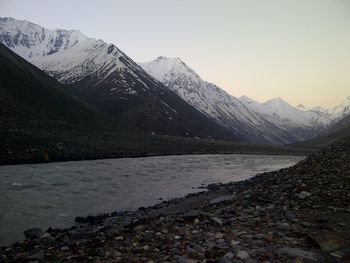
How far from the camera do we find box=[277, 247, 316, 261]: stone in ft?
35.9

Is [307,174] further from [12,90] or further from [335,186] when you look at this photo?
[12,90]

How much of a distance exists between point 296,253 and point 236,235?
2.43 metres

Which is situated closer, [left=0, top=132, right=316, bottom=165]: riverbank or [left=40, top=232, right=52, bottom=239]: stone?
[left=40, top=232, right=52, bottom=239]: stone

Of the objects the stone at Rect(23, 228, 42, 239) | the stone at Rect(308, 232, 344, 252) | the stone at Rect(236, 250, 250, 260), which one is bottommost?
the stone at Rect(23, 228, 42, 239)

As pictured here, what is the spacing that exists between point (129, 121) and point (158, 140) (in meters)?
84.7

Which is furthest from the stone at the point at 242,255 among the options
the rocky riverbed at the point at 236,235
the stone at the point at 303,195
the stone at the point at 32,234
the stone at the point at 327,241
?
the stone at the point at 32,234

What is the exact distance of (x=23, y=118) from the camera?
72.9 metres

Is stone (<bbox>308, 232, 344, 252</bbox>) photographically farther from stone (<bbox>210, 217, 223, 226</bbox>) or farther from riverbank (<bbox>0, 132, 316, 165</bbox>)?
riverbank (<bbox>0, 132, 316, 165</bbox>)

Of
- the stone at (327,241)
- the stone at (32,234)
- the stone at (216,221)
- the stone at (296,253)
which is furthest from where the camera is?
the stone at (32,234)

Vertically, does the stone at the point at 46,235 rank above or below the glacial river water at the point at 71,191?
above

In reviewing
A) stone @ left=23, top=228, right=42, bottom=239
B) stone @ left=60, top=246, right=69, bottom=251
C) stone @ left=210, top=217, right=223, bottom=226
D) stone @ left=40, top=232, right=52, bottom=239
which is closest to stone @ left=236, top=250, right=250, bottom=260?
stone @ left=210, top=217, right=223, bottom=226

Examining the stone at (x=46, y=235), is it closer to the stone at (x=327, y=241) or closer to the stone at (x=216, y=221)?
Answer: the stone at (x=216, y=221)

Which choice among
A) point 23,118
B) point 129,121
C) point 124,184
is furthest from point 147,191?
point 129,121

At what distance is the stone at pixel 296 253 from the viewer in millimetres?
10945
